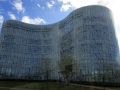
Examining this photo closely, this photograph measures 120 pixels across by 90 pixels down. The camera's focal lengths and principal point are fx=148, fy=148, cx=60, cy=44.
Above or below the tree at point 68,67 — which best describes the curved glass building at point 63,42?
above

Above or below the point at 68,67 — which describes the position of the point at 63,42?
above

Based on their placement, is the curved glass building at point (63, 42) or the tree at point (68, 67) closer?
the tree at point (68, 67)

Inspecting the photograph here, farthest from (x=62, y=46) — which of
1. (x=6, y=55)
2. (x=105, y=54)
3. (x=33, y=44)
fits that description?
(x=6, y=55)

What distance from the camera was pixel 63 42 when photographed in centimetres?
12138

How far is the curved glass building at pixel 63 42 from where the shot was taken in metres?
92.9

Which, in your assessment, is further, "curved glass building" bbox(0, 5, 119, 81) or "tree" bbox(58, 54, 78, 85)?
"curved glass building" bbox(0, 5, 119, 81)

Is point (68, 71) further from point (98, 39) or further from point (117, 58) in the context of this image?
point (117, 58)

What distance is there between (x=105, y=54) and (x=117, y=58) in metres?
10.6

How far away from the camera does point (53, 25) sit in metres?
141

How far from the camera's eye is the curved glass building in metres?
92.9

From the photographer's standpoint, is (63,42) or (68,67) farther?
(63,42)

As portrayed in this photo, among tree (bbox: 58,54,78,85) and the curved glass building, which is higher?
the curved glass building

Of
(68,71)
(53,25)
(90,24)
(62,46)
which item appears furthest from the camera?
(53,25)

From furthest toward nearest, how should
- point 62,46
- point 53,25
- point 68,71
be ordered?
point 53,25 < point 62,46 < point 68,71
